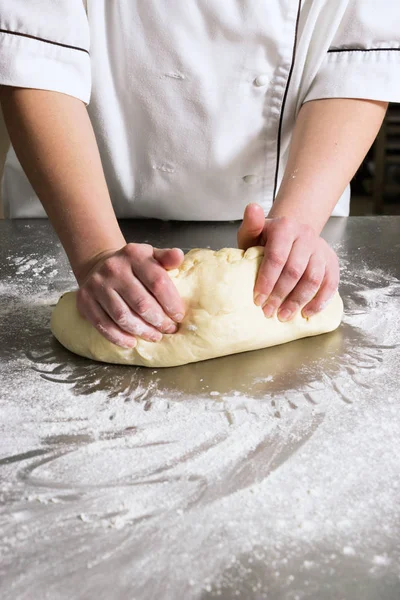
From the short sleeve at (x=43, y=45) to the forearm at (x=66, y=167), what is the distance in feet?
0.08

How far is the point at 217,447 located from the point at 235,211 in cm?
93

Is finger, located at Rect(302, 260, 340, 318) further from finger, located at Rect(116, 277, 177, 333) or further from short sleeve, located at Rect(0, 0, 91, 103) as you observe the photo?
short sleeve, located at Rect(0, 0, 91, 103)

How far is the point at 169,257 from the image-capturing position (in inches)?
38.4

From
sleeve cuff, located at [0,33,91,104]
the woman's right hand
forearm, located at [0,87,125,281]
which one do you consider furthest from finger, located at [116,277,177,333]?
sleeve cuff, located at [0,33,91,104]

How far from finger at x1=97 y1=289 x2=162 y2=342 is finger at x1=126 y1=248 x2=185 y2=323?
24 millimetres

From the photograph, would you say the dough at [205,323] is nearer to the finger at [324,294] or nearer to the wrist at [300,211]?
the finger at [324,294]

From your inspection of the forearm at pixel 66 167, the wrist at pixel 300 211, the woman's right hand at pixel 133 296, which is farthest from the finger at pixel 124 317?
the wrist at pixel 300 211

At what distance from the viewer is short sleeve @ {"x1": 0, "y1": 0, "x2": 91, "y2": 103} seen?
117 cm

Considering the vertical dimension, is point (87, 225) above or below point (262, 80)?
below

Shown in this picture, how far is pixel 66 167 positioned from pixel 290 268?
443 millimetres

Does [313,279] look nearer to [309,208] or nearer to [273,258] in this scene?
[273,258]

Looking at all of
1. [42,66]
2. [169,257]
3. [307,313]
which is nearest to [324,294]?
[307,313]

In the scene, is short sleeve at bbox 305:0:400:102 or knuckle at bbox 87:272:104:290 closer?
knuckle at bbox 87:272:104:290

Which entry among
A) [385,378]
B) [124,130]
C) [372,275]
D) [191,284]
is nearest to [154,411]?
[191,284]
